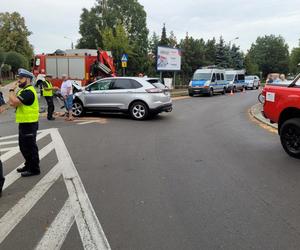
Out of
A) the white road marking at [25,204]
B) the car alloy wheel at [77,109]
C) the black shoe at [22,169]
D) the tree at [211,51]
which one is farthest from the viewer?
the tree at [211,51]

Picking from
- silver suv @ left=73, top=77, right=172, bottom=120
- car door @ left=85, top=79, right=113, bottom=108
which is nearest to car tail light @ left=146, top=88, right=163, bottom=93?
silver suv @ left=73, top=77, right=172, bottom=120

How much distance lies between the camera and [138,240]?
4129mm

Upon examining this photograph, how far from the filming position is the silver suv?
576 inches

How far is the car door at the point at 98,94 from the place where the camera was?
15.3 m

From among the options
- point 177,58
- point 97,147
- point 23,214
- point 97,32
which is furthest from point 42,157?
point 97,32

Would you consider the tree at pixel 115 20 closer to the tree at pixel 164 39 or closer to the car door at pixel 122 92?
the tree at pixel 164 39

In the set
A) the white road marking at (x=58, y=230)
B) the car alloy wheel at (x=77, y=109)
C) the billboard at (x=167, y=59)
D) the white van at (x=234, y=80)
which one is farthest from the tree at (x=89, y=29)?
the white road marking at (x=58, y=230)

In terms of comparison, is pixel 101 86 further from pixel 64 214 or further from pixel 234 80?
pixel 234 80

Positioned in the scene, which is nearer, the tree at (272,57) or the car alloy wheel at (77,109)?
the car alloy wheel at (77,109)

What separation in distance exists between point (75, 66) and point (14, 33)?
2507 inches

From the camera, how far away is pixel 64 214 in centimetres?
487

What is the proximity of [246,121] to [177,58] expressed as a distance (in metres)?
24.6

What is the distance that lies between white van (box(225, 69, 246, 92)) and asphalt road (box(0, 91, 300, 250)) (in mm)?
29545

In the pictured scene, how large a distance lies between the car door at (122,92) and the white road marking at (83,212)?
7.27m
